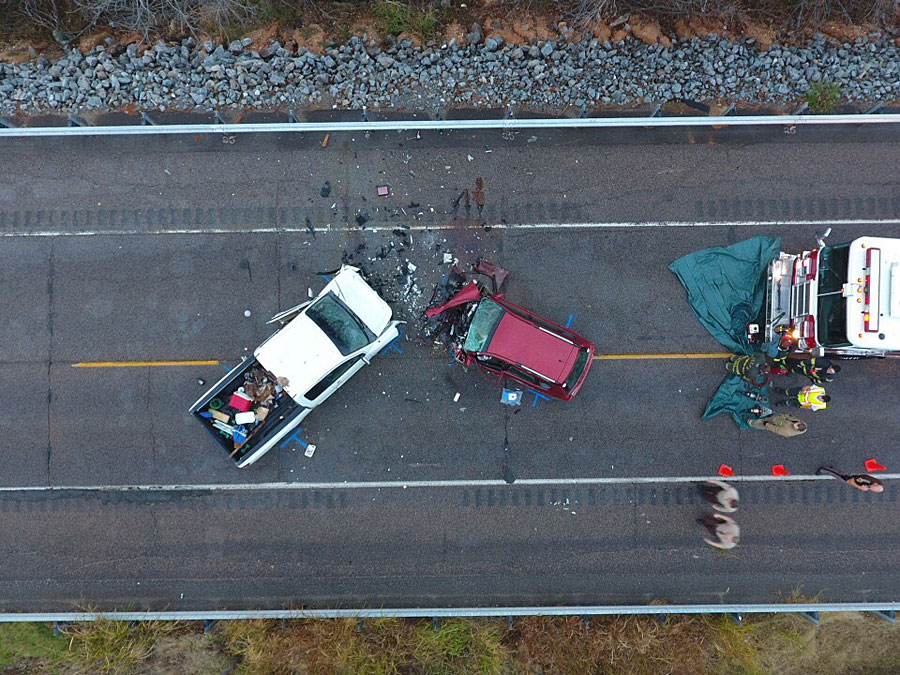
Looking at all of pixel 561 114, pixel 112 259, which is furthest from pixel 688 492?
pixel 112 259

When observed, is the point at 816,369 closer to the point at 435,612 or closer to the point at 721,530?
the point at 721,530

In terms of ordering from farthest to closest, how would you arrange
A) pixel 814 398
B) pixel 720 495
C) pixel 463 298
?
pixel 720 495 < pixel 463 298 < pixel 814 398

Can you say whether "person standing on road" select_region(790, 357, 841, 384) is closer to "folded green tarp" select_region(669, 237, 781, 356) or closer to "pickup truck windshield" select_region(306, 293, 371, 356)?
"folded green tarp" select_region(669, 237, 781, 356)

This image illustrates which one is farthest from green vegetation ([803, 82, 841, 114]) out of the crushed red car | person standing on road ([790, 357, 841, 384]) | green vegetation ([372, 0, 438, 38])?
green vegetation ([372, 0, 438, 38])

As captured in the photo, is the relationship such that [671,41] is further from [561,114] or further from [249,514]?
[249,514]

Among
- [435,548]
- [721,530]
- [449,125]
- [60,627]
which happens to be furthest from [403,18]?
[60,627]

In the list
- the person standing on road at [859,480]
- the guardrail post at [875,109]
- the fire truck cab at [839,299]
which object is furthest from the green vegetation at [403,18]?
the person standing on road at [859,480]
